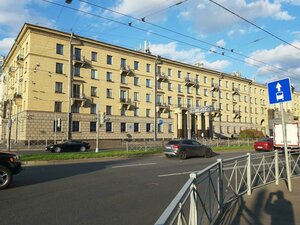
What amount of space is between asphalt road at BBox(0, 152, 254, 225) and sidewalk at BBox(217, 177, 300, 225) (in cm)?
169

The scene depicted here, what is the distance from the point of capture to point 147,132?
54.2 metres

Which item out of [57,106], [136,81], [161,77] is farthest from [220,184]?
[161,77]

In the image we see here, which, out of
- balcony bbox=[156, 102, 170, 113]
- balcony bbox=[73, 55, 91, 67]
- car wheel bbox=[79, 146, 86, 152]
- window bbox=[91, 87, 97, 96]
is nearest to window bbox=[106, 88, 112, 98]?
window bbox=[91, 87, 97, 96]

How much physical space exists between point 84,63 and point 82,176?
36.3m

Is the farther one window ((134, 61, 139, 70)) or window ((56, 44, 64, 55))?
window ((134, 61, 139, 70))

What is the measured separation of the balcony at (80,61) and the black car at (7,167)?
37.1 m

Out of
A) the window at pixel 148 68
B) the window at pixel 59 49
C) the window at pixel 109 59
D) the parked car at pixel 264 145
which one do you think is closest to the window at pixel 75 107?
the window at pixel 59 49

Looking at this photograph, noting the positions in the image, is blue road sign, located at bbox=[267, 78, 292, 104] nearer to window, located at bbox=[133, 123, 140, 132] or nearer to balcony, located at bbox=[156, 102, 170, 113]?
window, located at bbox=[133, 123, 140, 132]

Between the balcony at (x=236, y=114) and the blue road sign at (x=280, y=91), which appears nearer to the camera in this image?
the blue road sign at (x=280, y=91)

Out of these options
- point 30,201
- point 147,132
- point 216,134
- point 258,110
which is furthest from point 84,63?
point 258,110

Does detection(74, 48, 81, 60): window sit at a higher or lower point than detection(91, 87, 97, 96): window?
higher

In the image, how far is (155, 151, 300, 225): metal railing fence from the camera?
3.36 meters

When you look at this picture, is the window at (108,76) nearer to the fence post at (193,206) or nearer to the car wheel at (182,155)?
the car wheel at (182,155)

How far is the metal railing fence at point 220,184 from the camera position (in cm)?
336
